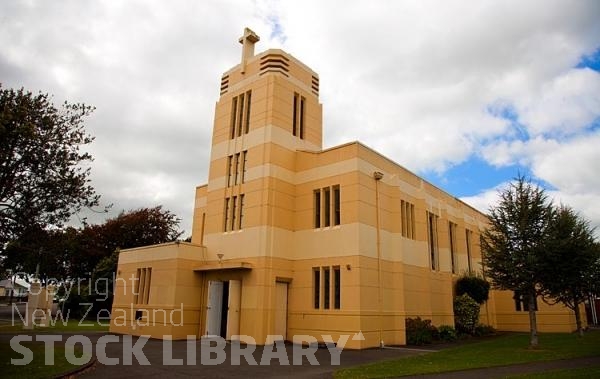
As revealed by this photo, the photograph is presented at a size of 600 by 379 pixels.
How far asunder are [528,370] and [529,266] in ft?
26.9

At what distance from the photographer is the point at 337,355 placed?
16438 millimetres

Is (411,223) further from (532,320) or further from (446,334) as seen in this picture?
(532,320)

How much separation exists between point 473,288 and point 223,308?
16.1 meters

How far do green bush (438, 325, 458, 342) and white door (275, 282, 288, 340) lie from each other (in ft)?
28.3

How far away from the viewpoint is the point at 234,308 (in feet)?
71.1

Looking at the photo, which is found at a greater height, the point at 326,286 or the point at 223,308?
the point at 326,286

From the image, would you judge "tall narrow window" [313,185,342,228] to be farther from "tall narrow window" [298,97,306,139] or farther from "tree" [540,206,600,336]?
"tree" [540,206,600,336]

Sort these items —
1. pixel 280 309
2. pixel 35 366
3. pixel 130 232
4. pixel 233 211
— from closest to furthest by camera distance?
pixel 35 366 → pixel 280 309 → pixel 233 211 → pixel 130 232

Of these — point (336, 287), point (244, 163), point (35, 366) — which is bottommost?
point (35, 366)

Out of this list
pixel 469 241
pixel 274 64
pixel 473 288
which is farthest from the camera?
pixel 469 241

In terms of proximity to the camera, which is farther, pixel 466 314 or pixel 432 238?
pixel 432 238

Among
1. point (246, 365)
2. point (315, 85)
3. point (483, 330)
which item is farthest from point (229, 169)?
point (483, 330)

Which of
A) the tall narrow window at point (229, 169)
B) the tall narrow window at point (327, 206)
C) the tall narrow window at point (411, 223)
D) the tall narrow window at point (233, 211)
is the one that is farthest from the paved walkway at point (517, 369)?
the tall narrow window at point (229, 169)

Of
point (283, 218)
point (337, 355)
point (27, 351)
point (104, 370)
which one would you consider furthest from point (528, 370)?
point (27, 351)
